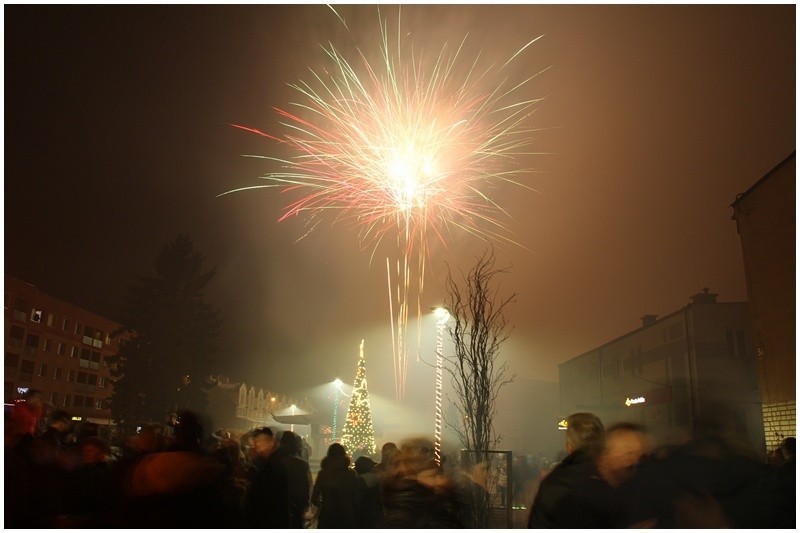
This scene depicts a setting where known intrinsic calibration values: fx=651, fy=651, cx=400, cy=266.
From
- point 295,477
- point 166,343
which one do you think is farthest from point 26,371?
point 295,477

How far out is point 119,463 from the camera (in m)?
5.35

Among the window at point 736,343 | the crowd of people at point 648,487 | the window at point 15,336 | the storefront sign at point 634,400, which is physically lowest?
the storefront sign at point 634,400

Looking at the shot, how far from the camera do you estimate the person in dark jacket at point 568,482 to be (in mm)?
4219

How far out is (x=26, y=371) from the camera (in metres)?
65.3

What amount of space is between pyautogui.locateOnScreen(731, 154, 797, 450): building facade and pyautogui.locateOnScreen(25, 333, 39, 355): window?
65.8 meters

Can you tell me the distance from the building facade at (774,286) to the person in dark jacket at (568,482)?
59.3 ft

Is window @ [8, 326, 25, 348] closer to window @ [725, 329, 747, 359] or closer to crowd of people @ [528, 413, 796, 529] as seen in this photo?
window @ [725, 329, 747, 359]

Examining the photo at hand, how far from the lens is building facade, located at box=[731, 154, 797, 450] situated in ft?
→ 66.0

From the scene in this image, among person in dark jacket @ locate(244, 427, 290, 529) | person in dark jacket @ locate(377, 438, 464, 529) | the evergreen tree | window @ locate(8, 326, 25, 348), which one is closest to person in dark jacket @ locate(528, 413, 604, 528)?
person in dark jacket @ locate(377, 438, 464, 529)

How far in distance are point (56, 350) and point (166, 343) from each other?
3055 cm

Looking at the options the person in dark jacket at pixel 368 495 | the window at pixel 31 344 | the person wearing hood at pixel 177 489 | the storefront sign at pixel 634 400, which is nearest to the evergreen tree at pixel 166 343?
the window at pixel 31 344

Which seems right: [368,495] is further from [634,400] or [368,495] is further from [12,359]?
[12,359]

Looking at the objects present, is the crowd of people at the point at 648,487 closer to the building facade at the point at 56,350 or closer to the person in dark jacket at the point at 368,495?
the person in dark jacket at the point at 368,495

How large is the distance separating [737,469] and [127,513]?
4.84 m
